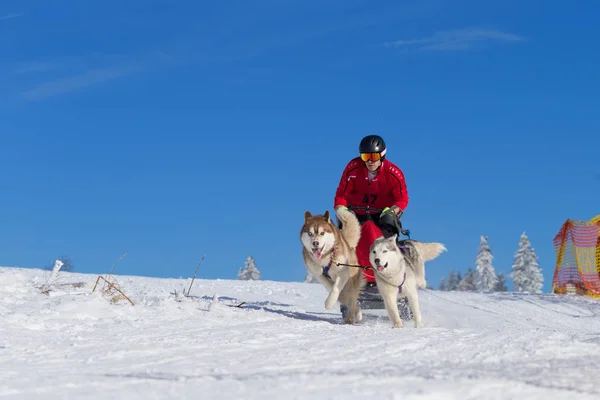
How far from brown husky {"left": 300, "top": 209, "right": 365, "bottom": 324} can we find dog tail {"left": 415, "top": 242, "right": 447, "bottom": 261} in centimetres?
75

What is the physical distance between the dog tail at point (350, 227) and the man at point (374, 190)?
10cm

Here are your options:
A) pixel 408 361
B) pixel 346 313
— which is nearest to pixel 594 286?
pixel 346 313

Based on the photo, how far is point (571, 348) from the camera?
13.3ft

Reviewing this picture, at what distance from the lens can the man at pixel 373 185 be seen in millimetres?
7484

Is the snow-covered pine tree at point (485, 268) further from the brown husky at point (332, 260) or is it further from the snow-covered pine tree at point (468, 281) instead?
the brown husky at point (332, 260)

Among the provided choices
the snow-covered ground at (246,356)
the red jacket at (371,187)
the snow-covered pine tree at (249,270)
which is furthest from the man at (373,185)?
the snow-covered pine tree at (249,270)

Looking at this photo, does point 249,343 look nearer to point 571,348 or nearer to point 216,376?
point 216,376

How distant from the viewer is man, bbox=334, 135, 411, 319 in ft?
24.1

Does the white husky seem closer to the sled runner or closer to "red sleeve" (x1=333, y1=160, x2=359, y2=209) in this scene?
the sled runner

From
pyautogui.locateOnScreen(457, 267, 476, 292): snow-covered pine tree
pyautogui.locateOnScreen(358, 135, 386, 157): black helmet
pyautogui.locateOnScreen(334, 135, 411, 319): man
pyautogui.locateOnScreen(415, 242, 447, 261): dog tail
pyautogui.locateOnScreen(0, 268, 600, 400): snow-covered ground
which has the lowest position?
pyautogui.locateOnScreen(0, 268, 600, 400): snow-covered ground

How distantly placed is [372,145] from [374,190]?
0.58 meters

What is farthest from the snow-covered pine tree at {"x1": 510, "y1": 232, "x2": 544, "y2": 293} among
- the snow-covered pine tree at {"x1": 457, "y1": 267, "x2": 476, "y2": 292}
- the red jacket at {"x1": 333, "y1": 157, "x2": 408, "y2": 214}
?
the red jacket at {"x1": 333, "y1": 157, "x2": 408, "y2": 214}

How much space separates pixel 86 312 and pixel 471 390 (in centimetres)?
394

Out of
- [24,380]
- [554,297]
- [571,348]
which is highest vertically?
Result: [554,297]
